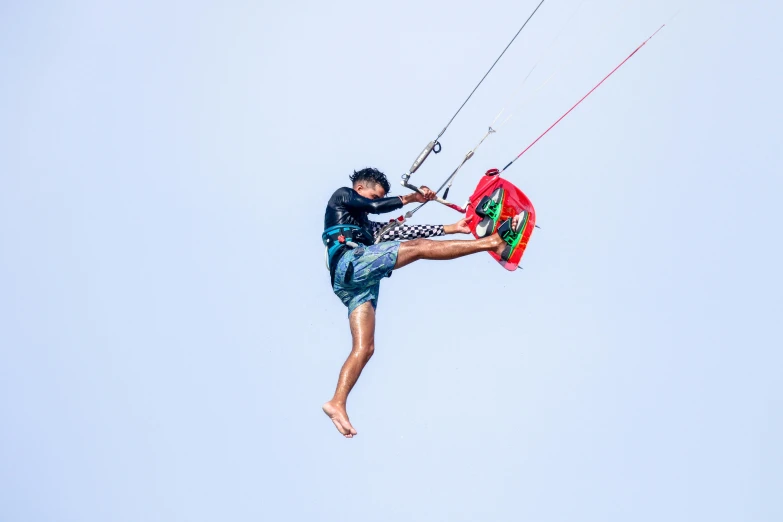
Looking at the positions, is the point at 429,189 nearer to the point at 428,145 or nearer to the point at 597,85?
the point at 428,145

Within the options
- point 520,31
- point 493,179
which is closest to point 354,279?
point 493,179

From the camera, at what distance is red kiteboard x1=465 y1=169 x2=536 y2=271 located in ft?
34.4

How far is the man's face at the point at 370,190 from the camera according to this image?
10.7 metres

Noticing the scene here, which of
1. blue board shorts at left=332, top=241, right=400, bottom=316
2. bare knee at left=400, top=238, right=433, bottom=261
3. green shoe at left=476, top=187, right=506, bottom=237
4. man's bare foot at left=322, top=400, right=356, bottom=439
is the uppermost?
green shoe at left=476, top=187, right=506, bottom=237

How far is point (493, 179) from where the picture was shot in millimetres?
11062

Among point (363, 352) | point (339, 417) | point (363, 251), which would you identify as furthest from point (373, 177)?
point (339, 417)

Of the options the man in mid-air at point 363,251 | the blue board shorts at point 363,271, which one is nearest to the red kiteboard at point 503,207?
the man in mid-air at point 363,251

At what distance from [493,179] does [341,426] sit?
303 centimetres

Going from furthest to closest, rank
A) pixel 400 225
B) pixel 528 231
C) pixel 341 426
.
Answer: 1. pixel 400 225
2. pixel 528 231
3. pixel 341 426

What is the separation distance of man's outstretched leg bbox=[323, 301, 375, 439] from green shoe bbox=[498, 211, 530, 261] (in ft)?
4.60

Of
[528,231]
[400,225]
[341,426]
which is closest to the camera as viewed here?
[341,426]

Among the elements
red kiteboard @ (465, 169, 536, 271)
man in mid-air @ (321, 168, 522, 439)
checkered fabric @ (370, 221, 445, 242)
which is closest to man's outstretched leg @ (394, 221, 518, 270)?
man in mid-air @ (321, 168, 522, 439)

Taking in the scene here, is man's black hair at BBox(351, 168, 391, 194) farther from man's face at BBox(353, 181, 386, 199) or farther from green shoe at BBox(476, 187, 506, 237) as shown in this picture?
green shoe at BBox(476, 187, 506, 237)

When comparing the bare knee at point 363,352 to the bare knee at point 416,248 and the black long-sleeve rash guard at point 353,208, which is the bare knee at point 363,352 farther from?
the black long-sleeve rash guard at point 353,208
